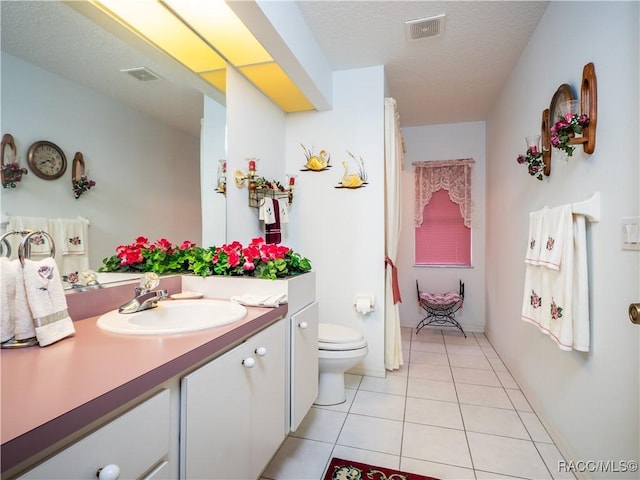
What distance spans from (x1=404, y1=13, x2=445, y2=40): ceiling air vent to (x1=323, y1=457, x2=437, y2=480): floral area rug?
8.73 feet

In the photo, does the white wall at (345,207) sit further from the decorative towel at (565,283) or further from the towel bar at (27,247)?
the towel bar at (27,247)

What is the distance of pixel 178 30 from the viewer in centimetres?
178

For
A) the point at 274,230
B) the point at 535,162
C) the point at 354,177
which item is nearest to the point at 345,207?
the point at 354,177

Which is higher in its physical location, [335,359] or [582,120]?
[582,120]

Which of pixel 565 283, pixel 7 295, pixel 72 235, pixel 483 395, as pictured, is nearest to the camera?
pixel 7 295

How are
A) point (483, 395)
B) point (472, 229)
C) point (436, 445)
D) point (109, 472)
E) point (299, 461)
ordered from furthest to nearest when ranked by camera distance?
point (472, 229)
point (483, 395)
point (436, 445)
point (299, 461)
point (109, 472)

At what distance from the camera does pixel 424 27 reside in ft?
7.35

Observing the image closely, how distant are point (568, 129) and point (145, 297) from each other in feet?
6.55

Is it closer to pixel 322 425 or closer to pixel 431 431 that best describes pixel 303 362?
pixel 322 425

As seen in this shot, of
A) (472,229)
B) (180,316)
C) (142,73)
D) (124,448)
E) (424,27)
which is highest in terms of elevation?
(424,27)

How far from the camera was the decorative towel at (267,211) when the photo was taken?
254 cm

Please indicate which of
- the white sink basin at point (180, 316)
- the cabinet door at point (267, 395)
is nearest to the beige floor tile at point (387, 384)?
the cabinet door at point (267, 395)

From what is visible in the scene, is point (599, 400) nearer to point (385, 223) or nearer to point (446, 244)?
point (385, 223)

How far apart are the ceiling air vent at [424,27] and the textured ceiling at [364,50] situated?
4 cm
